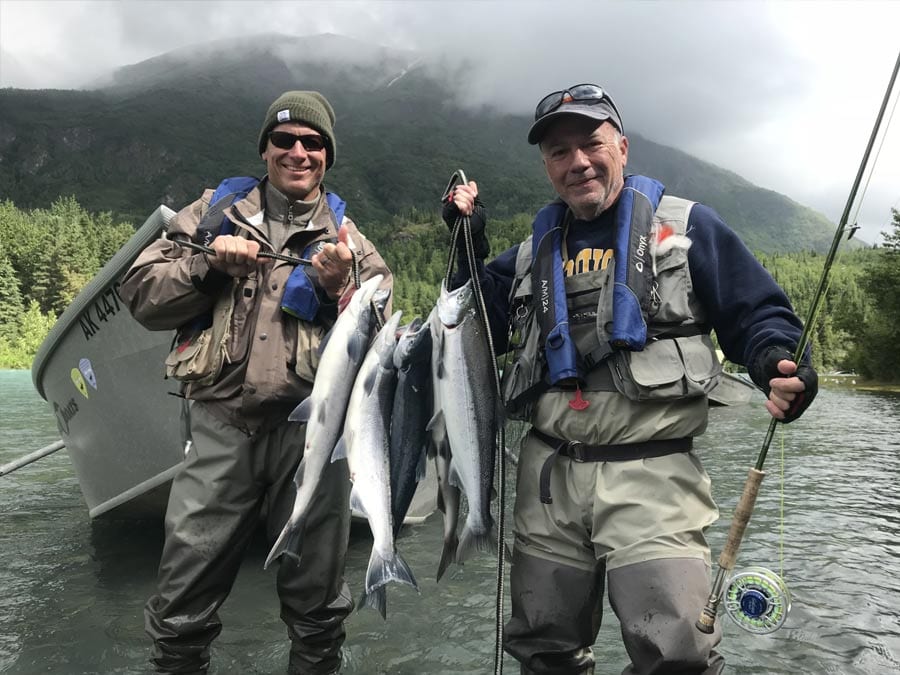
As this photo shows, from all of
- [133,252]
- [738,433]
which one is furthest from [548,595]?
[738,433]

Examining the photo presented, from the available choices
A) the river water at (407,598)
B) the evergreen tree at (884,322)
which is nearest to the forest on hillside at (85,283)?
the evergreen tree at (884,322)

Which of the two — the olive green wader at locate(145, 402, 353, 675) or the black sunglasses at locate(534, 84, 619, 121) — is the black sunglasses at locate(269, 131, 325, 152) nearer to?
the black sunglasses at locate(534, 84, 619, 121)

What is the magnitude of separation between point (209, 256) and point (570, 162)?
1.89 m

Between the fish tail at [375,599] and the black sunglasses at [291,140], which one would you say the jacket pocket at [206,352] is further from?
the fish tail at [375,599]

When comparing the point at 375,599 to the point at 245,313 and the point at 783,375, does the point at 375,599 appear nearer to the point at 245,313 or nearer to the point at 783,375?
the point at 245,313

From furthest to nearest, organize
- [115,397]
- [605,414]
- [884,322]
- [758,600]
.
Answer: [884,322] → [115,397] → [758,600] → [605,414]

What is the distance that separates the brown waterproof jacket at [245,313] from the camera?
3324mm

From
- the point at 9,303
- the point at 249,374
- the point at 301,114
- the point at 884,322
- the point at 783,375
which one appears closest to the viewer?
the point at 783,375

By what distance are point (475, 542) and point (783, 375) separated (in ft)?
4.97

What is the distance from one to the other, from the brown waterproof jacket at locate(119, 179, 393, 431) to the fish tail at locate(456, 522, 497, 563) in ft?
3.89

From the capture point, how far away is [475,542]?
9.48ft

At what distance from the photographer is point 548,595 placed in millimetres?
2967

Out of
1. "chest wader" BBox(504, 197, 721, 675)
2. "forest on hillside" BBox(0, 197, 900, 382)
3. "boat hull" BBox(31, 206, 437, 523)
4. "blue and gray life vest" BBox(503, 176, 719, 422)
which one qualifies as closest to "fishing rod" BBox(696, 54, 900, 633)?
"chest wader" BBox(504, 197, 721, 675)

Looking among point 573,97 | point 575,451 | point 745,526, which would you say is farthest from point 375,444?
point 573,97
